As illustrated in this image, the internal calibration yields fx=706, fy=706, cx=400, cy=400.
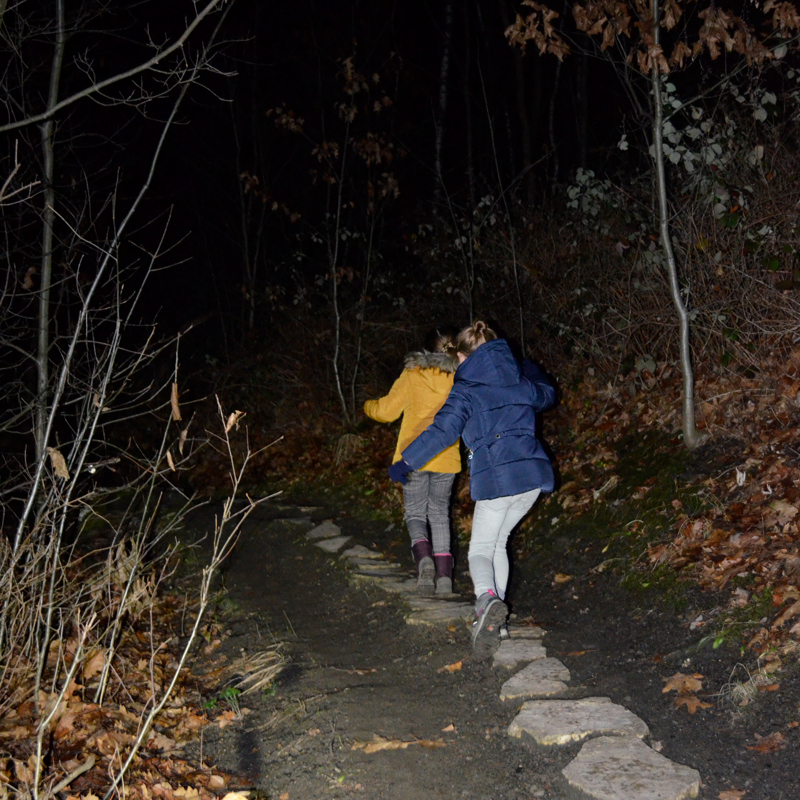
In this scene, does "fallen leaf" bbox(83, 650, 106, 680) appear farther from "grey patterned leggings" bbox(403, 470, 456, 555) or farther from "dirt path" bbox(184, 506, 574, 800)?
"grey patterned leggings" bbox(403, 470, 456, 555)

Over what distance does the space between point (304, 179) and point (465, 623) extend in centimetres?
1782

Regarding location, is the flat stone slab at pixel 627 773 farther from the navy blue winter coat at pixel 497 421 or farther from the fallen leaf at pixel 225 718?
the fallen leaf at pixel 225 718

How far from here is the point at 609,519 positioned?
224 inches

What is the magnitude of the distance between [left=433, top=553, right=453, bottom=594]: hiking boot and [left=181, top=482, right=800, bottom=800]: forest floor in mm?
344

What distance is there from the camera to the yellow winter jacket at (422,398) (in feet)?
17.4

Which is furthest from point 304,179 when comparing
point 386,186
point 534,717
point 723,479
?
point 534,717

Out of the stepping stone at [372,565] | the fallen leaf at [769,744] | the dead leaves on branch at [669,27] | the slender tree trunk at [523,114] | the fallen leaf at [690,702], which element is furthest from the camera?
the slender tree trunk at [523,114]

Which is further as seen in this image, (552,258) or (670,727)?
(552,258)

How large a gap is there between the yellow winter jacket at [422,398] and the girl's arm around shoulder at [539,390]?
28.8 inches

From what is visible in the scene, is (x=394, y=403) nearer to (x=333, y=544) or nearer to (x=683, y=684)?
(x=333, y=544)

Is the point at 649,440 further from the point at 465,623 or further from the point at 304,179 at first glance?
the point at 304,179

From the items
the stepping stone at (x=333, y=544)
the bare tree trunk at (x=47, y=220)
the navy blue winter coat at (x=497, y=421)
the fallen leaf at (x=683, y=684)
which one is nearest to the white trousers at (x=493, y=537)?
the navy blue winter coat at (x=497, y=421)

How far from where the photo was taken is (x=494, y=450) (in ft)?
14.4

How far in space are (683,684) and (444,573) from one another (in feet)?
6.90
